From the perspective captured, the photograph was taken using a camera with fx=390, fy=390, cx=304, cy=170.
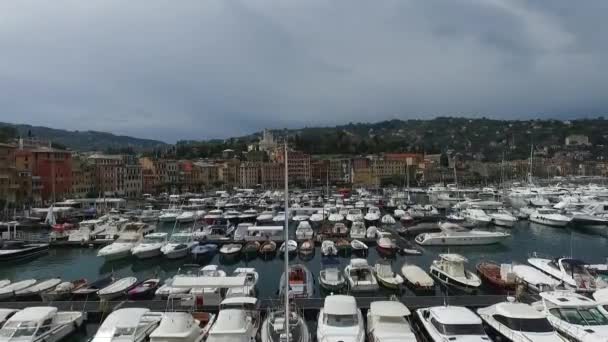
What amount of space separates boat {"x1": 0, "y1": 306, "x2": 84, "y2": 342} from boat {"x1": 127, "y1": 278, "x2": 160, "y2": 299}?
4.32 metres

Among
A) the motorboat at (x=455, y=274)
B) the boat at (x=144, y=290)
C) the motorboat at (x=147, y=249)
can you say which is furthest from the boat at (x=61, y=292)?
the motorboat at (x=455, y=274)

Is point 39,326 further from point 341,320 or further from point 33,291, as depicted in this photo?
point 341,320

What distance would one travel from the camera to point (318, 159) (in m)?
143

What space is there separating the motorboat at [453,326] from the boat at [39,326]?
1497 cm

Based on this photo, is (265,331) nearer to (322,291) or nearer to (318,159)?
(322,291)

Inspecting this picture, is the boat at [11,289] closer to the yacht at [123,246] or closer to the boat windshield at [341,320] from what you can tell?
the yacht at [123,246]

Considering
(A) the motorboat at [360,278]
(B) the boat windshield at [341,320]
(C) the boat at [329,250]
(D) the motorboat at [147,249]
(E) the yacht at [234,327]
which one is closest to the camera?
(E) the yacht at [234,327]

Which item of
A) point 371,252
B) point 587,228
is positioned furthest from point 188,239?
point 587,228

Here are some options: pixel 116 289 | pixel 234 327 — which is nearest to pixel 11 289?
pixel 116 289

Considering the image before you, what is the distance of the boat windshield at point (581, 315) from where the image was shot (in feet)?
48.5

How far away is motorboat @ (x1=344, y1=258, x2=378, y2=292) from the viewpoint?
862 inches

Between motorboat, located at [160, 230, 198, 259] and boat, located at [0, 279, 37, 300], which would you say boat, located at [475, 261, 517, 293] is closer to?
motorboat, located at [160, 230, 198, 259]

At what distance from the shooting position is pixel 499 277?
2373cm

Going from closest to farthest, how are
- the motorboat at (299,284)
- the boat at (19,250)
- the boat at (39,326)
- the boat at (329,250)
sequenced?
the boat at (39,326) < the motorboat at (299,284) < the boat at (329,250) < the boat at (19,250)
